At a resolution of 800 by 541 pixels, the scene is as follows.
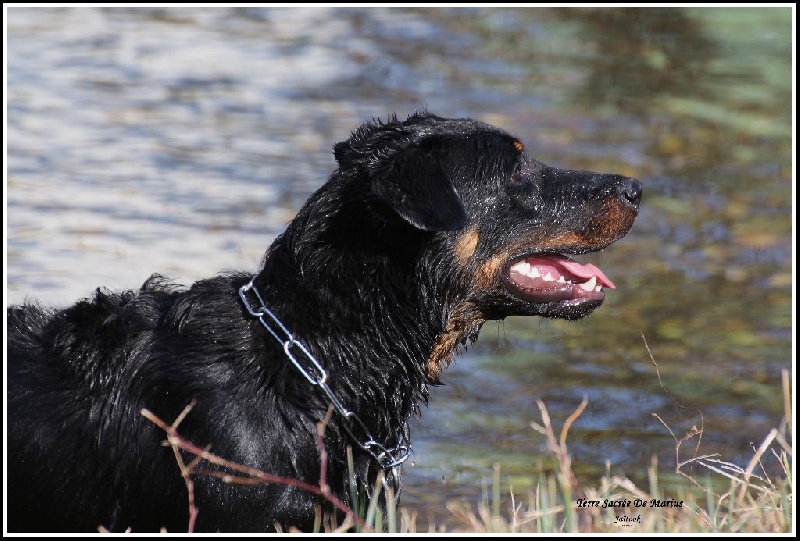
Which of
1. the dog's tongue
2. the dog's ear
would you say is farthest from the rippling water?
the dog's ear

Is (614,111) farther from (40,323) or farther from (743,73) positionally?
(40,323)

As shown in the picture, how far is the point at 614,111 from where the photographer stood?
44.6 ft

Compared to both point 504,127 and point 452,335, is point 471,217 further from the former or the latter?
point 504,127

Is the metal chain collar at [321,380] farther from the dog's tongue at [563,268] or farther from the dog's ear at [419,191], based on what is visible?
the dog's tongue at [563,268]

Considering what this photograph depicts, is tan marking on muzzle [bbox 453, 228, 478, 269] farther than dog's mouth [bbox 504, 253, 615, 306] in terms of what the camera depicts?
No

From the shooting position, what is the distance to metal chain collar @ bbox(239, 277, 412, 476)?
4699mm

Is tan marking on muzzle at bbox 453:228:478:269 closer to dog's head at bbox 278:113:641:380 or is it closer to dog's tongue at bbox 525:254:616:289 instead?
dog's head at bbox 278:113:641:380

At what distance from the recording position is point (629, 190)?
17.8 ft

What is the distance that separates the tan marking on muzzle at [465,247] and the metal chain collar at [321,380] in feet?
2.51

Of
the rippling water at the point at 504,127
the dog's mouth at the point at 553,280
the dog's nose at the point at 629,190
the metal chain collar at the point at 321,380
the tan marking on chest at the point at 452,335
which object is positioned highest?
the rippling water at the point at 504,127

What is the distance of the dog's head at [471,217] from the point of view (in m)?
4.85

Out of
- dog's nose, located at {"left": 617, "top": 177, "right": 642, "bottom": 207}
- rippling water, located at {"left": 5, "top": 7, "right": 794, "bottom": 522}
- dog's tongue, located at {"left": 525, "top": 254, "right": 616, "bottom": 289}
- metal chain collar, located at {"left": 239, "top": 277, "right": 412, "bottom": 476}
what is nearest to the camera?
metal chain collar, located at {"left": 239, "top": 277, "right": 412, "bottom": 476}

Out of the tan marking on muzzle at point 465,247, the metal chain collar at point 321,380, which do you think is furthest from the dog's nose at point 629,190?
the metal chain collar at point 321,380

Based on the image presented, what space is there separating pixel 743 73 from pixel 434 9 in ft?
14.5
